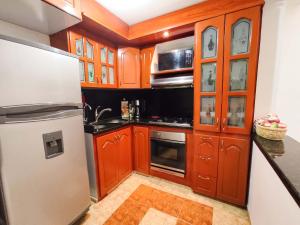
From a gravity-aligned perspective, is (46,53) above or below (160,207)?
above

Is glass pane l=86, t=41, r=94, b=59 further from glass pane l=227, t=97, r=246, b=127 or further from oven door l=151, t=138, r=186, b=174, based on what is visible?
glass pane l=227, t=97, r=246, b=127

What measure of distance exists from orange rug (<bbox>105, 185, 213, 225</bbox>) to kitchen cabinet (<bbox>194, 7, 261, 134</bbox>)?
92 cm

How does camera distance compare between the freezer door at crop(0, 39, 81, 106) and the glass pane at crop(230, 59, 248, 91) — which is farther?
the glass pane at crop(230, 59, 248, 91)

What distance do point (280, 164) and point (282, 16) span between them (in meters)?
1.40

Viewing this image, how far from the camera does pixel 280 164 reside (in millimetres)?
761

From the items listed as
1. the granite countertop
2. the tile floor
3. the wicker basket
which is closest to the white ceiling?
the wicker basket

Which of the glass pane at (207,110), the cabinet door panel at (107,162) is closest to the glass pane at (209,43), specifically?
the glass pane at (207,110)

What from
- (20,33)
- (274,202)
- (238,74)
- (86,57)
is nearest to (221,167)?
(274,202)

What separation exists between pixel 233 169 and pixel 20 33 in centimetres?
268

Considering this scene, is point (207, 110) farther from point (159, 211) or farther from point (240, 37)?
point (159, 211)

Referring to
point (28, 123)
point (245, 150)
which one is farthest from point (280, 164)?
point (28, 123)

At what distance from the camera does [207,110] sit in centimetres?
162

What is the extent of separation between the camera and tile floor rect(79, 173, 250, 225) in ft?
4.58

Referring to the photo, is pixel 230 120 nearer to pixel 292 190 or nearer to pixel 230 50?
pixel 230 50
